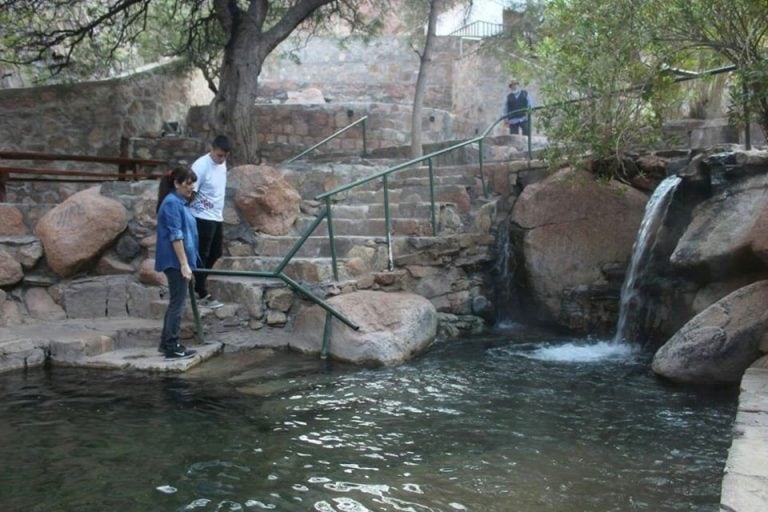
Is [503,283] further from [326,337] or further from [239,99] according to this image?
[239,99]

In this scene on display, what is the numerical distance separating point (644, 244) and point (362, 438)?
14.8 ft

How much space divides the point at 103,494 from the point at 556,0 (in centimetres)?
655

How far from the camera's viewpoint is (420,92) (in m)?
13.9

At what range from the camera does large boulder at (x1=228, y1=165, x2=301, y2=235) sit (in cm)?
806

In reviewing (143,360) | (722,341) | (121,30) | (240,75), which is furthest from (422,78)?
(722,341)

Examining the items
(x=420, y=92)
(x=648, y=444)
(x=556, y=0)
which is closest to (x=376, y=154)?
(x=420, y=92)

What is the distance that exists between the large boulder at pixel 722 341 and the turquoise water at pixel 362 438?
19 cm

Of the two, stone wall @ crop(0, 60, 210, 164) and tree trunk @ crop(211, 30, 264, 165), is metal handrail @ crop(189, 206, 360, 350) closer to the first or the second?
tree trunk @ crop(211, 30, 264, 165)

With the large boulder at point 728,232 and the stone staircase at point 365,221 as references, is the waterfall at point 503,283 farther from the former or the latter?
the large boulder at point 728,232

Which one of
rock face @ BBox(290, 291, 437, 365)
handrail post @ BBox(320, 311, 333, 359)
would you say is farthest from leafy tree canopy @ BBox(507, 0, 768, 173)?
handrail post @ BBox(320, 311, 333, 359)

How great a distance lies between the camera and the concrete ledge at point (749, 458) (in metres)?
2.93

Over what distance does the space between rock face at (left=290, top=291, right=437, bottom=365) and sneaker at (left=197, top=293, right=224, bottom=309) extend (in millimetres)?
777

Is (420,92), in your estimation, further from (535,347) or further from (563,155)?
(535,347)

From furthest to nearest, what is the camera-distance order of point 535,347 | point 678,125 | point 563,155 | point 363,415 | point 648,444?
point 678,125 < point 563,155 < point 535,347 < point 363,415 < point 648,444
